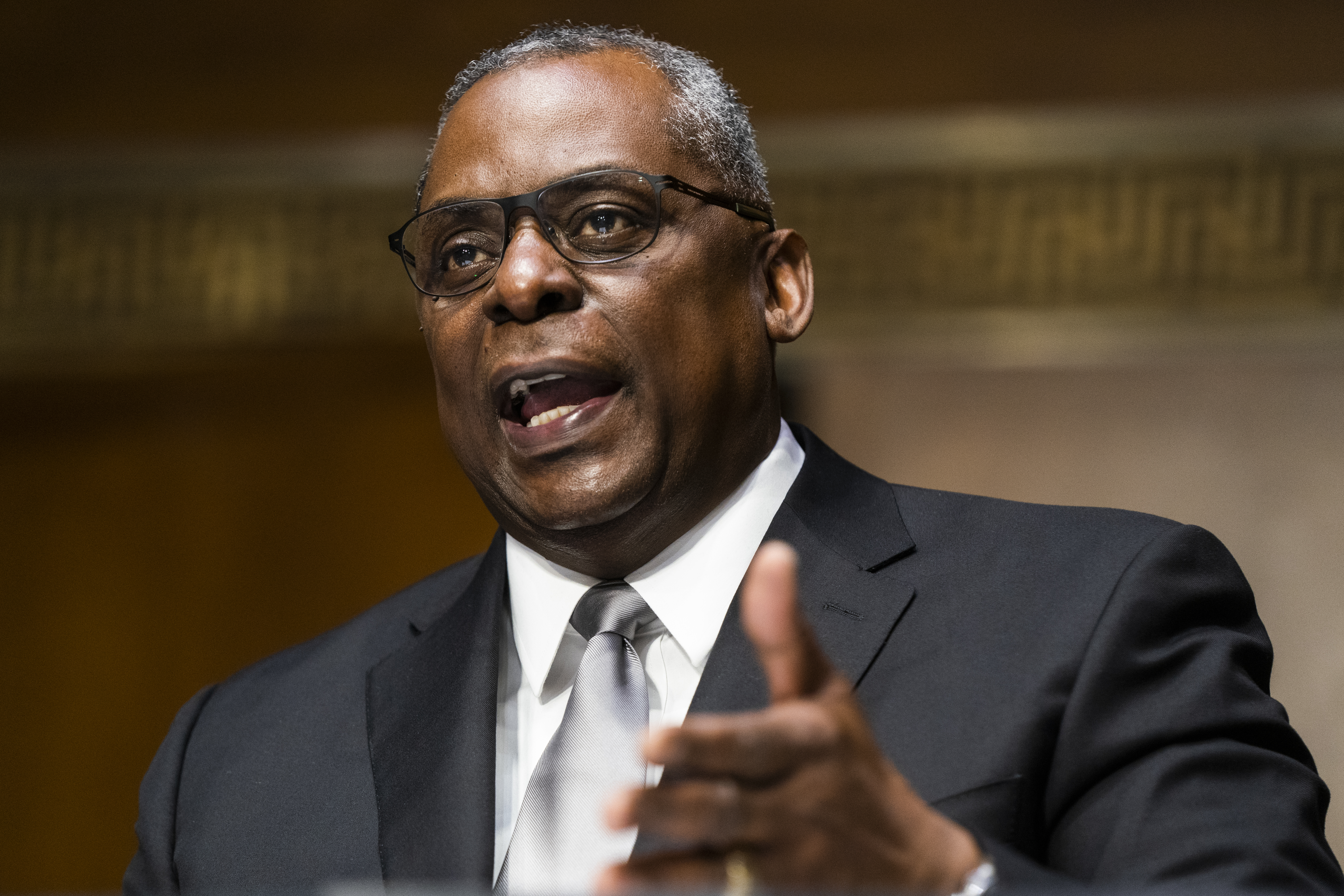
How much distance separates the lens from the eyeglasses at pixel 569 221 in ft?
5.08

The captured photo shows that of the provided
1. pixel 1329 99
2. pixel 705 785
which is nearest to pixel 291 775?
pixel 705 785

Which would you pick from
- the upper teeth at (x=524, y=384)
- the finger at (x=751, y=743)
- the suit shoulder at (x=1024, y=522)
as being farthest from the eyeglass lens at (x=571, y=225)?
the finger at (x=751, y=743)

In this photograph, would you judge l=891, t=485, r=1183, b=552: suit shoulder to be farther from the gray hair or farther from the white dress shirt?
the gray hair

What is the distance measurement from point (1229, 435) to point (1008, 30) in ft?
3.31

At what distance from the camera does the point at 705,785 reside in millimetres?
949

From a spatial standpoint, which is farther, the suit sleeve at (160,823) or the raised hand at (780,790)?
the suit sleeve at (160,823)

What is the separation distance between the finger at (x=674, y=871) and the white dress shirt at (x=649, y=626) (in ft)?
1.57

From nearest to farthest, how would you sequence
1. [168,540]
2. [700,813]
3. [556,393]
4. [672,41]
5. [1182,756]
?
[700,813] → [1182,756] → [556,393] → [672,41] → [168,540]

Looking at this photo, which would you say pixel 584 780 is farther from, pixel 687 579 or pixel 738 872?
pixel 738 872

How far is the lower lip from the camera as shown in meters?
1.51

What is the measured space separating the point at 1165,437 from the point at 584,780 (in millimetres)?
2234

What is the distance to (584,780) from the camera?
1.44 m

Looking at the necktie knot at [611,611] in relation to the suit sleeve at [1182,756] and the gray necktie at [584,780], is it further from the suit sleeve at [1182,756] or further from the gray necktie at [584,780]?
the suit sleeve at [1182,756]

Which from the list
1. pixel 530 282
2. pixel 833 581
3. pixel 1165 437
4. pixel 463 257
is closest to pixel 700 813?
pixel 833 581
